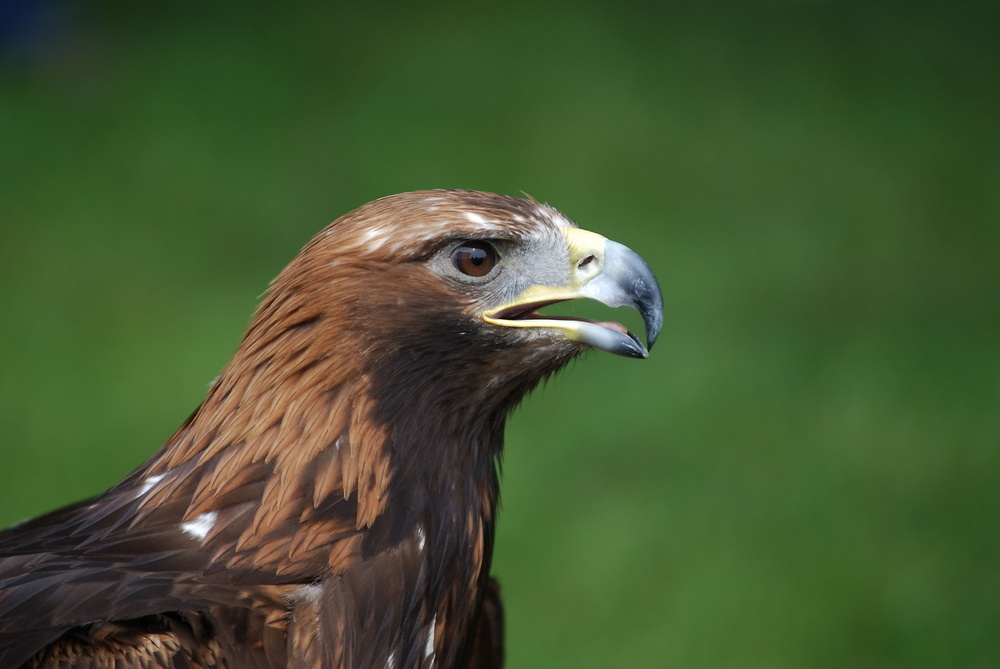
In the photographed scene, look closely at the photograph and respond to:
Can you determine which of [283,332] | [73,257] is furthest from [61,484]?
[283,332]

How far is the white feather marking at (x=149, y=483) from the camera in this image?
212 centimetres

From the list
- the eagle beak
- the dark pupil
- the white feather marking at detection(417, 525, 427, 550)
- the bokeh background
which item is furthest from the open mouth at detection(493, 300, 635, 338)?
the bokeh background

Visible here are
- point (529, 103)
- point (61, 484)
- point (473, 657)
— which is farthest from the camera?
point (529, 103)

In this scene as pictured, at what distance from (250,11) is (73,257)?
2.54 m

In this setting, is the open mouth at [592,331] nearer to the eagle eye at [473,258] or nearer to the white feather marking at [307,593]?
the eagle eye at [473,258]

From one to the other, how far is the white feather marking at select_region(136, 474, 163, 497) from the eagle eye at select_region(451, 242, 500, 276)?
2.29ft

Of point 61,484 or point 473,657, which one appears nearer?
point 473,657

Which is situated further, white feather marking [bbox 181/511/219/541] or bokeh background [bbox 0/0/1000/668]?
bokeh background [bbox 0/0/1000/668]

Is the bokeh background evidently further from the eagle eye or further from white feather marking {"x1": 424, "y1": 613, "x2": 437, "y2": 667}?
the eagle eye

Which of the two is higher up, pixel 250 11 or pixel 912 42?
pixel 912 42

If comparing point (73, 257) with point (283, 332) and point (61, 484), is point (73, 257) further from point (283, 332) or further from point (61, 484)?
point (283, 332)

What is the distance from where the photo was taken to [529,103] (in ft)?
23.9

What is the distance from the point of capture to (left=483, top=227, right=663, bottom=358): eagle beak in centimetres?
207

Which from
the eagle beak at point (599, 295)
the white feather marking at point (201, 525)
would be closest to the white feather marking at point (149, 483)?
the white feather marking at point (201, 525)
